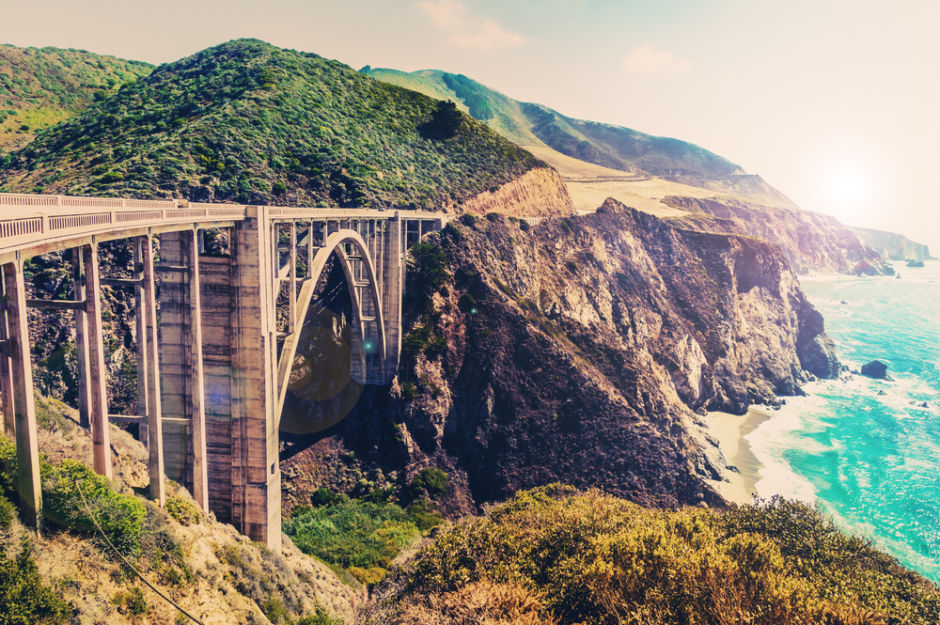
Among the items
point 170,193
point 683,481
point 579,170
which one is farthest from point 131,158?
point 579,170

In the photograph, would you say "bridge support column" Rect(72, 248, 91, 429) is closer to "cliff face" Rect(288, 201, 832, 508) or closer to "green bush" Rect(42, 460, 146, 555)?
"green bush" Rect(42, 460, 146, 555)

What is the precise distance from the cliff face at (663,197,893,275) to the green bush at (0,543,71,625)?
15016 centimetres

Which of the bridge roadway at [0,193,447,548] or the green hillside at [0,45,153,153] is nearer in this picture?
the bridge roadway at [0,193,447,548]

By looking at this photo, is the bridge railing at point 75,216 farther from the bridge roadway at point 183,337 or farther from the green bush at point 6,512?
the green bush at point 6,512

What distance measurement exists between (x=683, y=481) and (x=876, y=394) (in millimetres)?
55983

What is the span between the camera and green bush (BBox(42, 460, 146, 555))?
1236 cm

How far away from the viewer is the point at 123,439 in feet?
69.6

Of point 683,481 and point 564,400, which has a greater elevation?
point 564,400

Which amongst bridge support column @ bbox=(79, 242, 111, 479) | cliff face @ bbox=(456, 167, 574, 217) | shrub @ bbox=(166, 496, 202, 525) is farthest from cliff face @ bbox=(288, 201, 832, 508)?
bridge support column @ bbox=(79, 242, 111, 479)

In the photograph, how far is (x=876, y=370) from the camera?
86.3 m

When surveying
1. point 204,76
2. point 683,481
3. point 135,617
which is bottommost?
point 683,481

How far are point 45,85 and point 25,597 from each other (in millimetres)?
106600

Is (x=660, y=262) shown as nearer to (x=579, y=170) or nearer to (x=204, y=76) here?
(x=204, y=76)

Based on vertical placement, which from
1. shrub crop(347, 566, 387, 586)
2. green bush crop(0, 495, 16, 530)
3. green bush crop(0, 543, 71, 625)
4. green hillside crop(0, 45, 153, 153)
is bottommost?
shrub crop(347, 566, 387, 586)
